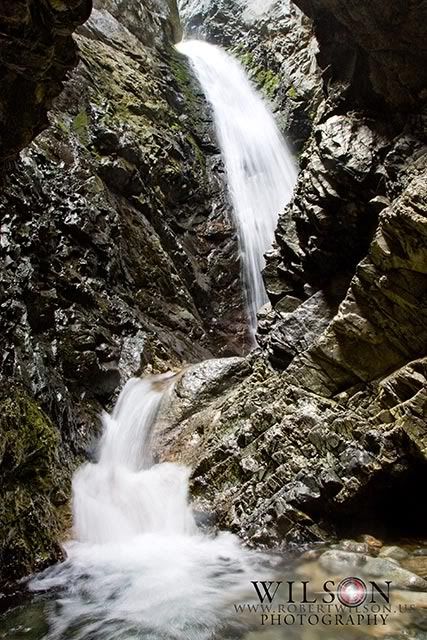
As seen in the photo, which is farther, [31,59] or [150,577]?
[150,577]

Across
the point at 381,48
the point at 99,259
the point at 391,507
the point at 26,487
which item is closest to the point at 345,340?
the point at 391,507

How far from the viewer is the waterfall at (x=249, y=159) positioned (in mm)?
20328

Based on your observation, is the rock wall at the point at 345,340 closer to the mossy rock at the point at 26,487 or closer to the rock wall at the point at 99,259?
the mossy rock at the point at 26,487

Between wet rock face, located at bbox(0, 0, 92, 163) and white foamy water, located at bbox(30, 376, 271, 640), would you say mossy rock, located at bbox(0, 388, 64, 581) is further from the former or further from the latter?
wet rock face, located at bbox(0, 0, 92, 163)

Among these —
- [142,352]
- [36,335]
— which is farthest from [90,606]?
[142,352]

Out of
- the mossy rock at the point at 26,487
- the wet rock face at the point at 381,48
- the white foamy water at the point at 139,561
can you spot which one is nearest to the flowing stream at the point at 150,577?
the white foamy water at the point at 139,561

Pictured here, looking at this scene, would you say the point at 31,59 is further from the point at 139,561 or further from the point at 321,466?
the point at 139,561

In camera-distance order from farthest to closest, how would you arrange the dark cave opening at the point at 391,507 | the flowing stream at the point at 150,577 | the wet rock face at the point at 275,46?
the wet rock face at the point at 275,46 → the dark cave opening at the point at 391,507 → the flowing stream at the point at 150,577

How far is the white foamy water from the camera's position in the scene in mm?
5305

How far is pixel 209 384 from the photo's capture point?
11836 millimetres

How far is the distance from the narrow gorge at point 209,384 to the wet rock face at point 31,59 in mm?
33

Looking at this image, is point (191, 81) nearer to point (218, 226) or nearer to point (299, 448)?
point (218, 226)

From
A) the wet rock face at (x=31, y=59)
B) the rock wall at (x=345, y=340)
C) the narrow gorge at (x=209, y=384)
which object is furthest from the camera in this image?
the rock wall at (x=345, y=340)

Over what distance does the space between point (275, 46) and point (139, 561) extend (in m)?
27.0
